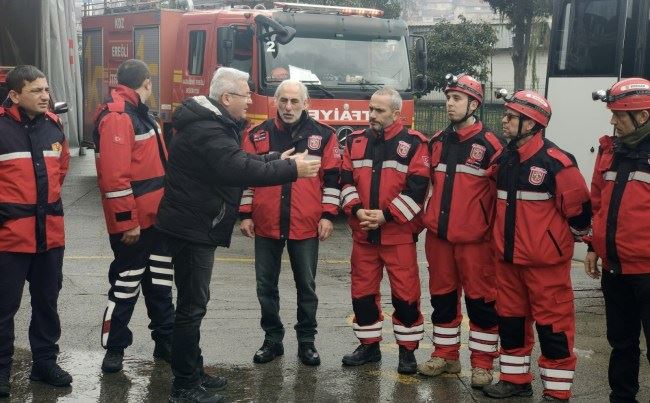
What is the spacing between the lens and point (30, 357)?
6.62 m

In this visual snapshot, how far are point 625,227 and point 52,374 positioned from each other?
3.56 metres

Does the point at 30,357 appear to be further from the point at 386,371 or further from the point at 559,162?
the point at 559,162

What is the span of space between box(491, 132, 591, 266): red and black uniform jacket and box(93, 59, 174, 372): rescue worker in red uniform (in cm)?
217

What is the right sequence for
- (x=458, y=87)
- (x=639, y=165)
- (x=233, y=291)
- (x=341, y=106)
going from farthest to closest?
(x=341, y=106) → (x=233, y=291) → (x=458, y=87) → (x=639, y=165)

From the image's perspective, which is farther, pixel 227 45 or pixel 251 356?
pixel 227 45

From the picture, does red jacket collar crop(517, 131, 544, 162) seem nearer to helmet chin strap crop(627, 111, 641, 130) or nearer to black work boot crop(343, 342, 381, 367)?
helmet chin strap crop(627, 111, 641, 130)

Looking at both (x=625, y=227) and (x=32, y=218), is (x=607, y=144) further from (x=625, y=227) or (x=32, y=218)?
(x=32, y=218)

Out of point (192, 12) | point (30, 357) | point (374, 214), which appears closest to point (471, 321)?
point (374, 214)

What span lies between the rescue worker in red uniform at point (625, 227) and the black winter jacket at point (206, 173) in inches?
72.2

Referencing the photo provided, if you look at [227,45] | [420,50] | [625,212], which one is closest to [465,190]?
[625,212]

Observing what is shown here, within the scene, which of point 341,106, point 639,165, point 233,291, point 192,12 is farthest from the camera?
point 192,12

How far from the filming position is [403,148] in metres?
6.46

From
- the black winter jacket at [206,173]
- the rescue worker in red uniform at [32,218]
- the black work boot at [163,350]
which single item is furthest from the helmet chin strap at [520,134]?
the rescue worker in red uniform at [32,218]

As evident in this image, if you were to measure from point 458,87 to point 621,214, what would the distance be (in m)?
1.36
